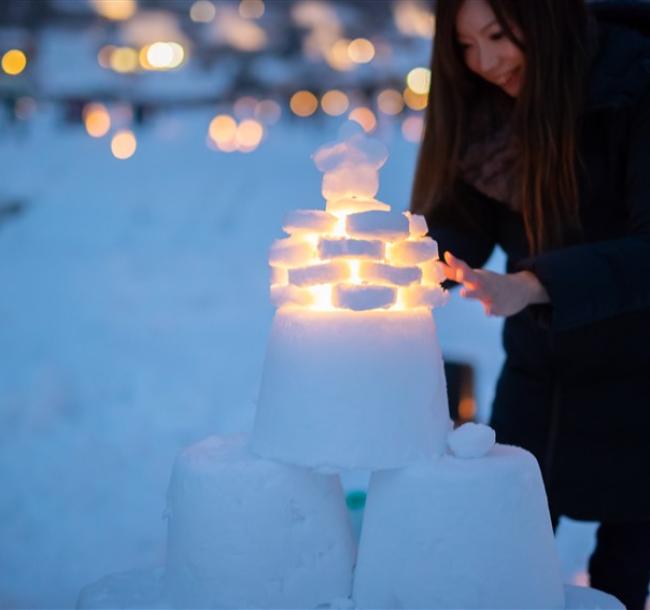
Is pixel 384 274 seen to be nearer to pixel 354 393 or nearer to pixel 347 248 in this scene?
pixel 347 248

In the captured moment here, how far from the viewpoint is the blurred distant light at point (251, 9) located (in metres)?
18.4

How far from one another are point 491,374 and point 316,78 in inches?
484

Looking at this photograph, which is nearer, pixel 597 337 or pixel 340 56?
pixel 597 337

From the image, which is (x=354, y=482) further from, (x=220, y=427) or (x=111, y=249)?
(x=111, y=249)

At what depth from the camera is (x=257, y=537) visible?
187cm

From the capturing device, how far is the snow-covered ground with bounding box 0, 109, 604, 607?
3.92 metres

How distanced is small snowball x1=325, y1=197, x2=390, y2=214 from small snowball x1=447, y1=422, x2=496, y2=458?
45 centimetres

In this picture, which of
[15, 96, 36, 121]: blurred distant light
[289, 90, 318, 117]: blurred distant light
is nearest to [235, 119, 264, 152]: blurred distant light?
[289, 90, 318, 117]: blurred distant light

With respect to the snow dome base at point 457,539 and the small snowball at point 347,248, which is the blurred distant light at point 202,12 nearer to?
the small snowball at point 347,248

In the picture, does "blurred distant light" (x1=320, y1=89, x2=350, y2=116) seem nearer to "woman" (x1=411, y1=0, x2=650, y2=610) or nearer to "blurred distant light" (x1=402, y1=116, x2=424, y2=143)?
"blurred distant light" (x1=402, y1=116, x2=424, y2=143)

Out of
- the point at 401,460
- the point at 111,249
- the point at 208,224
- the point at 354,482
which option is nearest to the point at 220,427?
the point at 354,482

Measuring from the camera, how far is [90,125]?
17.9 metres

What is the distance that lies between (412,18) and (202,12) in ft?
13.2

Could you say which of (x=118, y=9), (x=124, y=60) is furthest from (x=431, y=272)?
(x=118, y=9)
